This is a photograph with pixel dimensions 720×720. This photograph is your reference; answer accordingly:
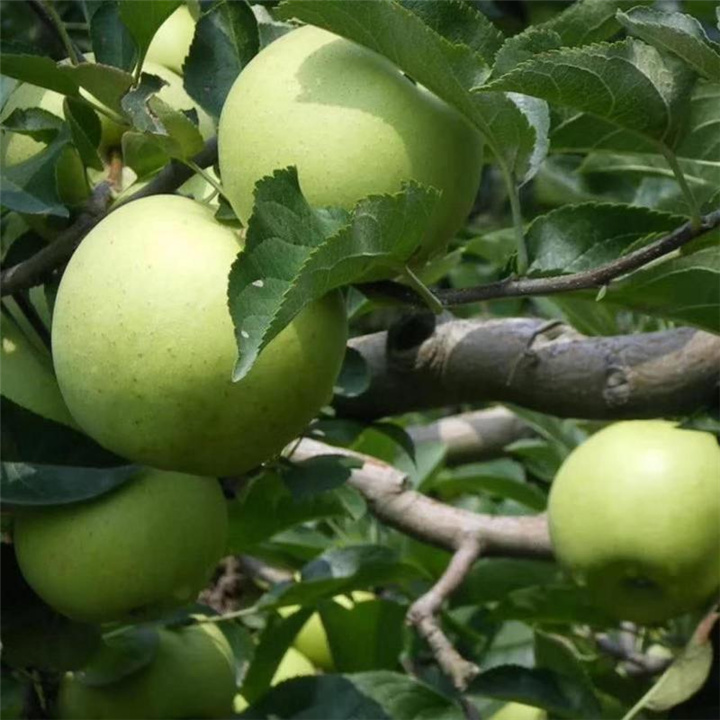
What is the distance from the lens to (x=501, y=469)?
6.31 ft

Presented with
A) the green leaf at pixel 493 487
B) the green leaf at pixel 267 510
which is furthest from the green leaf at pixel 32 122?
the green leaf at pixel 493 487

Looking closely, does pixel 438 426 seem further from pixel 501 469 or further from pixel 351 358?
pixel 351 358

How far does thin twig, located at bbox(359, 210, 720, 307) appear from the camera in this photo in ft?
2.12

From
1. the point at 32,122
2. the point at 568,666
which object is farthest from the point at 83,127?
the point at 568,666

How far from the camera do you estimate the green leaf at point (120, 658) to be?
1078 millimetres

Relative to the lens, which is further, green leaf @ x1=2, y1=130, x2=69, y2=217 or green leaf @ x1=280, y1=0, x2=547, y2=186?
green leaf @ x1=2, y1=130, x2=69, y2=217

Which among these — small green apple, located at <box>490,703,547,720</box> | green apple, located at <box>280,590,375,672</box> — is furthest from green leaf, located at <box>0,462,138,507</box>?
green apple, located at <box>280,590,375,672</box>

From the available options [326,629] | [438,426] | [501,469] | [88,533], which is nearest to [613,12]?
[88,533]

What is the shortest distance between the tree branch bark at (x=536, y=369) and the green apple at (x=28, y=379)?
407 millimetres

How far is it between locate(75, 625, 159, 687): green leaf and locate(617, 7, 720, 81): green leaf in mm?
663

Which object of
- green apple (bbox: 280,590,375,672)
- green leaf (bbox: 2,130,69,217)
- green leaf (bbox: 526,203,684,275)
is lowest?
green apple (bbox: 280,590,375,672)

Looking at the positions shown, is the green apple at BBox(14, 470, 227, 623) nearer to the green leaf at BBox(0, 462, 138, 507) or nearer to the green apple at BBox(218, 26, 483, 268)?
the green leaf at BBox(0, 462, 138, 507)

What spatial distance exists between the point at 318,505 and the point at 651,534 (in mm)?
310

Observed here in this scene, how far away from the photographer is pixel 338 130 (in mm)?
634
